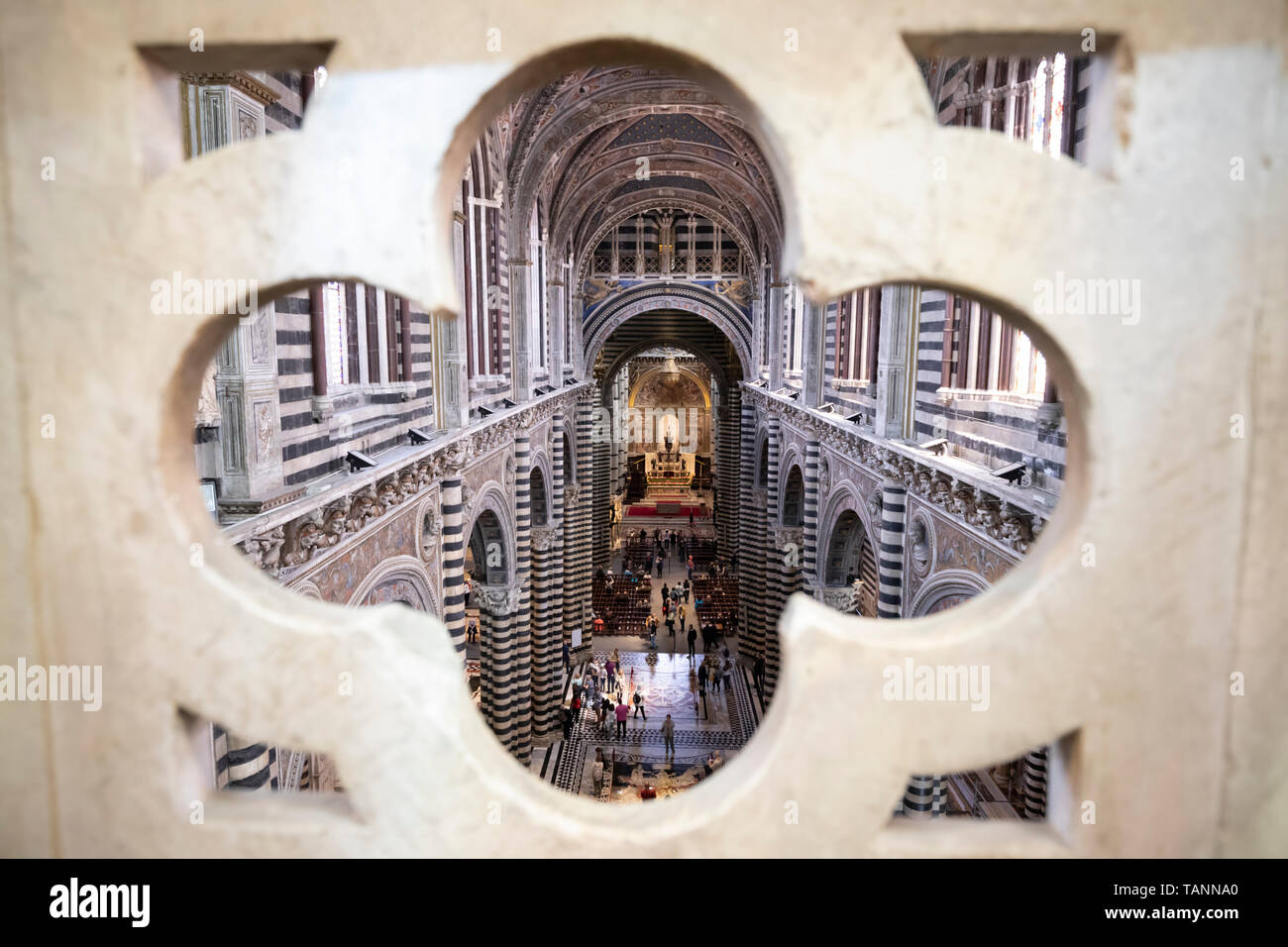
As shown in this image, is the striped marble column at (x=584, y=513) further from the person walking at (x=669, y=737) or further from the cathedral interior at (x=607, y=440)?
the person walking at (x=669, y=737)

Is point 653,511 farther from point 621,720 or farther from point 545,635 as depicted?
point 621,720

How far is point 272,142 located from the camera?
165 cm

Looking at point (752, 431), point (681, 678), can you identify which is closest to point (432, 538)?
point (681, 678)

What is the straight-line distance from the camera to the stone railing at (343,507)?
495 centimetres

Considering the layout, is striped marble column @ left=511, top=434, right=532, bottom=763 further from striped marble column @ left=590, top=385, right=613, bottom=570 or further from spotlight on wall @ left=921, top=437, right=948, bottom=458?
striped marble column @ left=590, top=385, right=613, bottom=570

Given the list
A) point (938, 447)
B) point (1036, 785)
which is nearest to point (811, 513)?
point (938, 447)

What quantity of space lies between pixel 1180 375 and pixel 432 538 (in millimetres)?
8929

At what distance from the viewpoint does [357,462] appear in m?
6.86

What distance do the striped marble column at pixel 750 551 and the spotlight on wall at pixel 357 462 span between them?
1485cm

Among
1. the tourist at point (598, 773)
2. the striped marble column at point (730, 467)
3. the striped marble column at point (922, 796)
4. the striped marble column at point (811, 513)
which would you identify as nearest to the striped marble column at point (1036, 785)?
the striped marble column at point (922, 796)

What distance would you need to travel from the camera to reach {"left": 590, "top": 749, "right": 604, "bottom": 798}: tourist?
48.1ft

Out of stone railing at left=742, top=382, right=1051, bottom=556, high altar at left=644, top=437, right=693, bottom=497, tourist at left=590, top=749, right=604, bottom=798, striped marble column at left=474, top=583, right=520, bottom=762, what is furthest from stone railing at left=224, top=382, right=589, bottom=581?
high altar at left=644, top=437, right=693, bottom=497

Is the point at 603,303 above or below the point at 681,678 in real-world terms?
above
